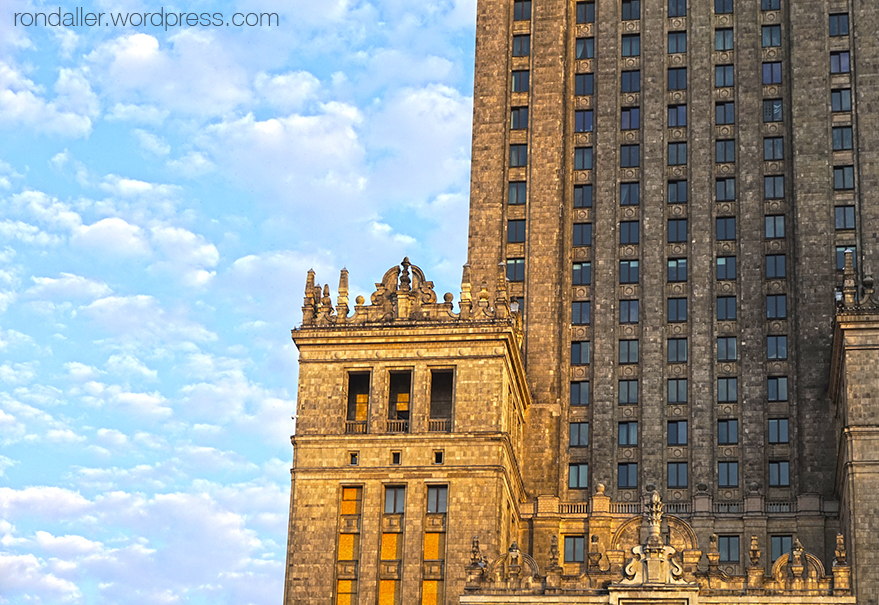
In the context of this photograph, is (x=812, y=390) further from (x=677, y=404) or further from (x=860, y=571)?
(x=860, y=571)

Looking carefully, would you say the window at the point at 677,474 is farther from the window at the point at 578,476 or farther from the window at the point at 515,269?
the window at the point at 515,269

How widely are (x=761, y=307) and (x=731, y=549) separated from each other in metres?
15.9

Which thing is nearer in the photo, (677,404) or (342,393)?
(342,393)

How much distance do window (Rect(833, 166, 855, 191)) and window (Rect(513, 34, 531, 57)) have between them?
23210 mm

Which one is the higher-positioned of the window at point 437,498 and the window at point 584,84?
the window at point 584,84

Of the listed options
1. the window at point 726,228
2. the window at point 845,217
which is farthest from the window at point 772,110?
the window at point 845,217

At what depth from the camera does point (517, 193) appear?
107000 mm

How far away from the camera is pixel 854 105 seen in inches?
4090

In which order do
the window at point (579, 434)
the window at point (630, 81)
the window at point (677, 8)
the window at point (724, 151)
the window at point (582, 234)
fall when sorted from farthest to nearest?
the window at point (677, 8), the window at point (630, 81), the window at point (582, 234), the window at point (724, 151), the window at point (579, 434)

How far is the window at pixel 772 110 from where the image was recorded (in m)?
105

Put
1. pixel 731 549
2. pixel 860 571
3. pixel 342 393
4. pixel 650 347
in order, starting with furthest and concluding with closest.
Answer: pixel 650 347 < pixel 731 549 < pixel 342 393 < pixel 860 571

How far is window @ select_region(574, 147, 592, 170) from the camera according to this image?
10769 cm

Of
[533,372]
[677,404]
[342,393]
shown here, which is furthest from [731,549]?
[342,393]

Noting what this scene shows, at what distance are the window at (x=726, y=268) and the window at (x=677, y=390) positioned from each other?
744cm
